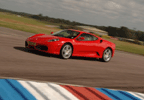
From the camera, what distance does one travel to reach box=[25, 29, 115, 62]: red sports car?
25.9ft

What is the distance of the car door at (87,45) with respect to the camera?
336 inches

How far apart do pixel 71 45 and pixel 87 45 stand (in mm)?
907

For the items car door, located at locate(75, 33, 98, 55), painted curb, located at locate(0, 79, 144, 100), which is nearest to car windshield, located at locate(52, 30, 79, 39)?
car door, located at locate(75, 33, 98, 55)

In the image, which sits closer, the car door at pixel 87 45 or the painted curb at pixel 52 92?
the painted curb at pixel 52 92

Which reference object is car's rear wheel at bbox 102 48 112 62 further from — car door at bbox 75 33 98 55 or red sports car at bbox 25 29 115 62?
car door at bbox 75 33 98 55

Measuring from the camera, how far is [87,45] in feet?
29.0

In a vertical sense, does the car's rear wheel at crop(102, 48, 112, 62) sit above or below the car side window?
below

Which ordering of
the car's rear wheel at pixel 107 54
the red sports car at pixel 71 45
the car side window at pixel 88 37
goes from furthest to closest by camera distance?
the car's rear wheel at pixel 107 54 → the car side window at pixel 88 37 → the red sports car at pixel 71 45

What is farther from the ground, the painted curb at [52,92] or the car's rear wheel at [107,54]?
the car's rear wheel at [107,54]

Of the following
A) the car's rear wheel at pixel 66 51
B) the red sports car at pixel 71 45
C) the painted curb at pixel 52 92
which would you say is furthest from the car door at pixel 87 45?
the painted curb at pixel 52 92

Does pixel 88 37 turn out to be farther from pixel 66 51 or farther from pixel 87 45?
pixel 66 51

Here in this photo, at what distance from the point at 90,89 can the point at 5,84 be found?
5.90ft

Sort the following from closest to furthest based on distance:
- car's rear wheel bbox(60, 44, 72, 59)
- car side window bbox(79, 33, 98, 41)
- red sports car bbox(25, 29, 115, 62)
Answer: red sports car bbox(25, 29, 115, 62) < car's rear wheel bbox(60, 44, 72, 59) < car side window bbox(79, 33, 98, 41)

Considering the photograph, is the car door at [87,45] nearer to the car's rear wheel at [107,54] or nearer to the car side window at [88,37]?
the car side window at [88,37]
